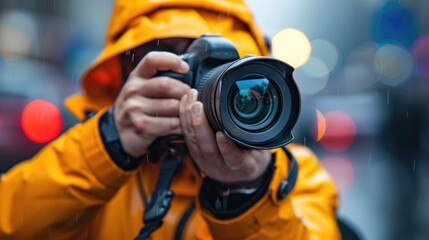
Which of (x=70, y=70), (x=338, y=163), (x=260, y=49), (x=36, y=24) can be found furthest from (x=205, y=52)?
(x=36, y=24)

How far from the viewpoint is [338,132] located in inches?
438

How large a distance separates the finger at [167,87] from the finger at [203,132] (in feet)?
0.40

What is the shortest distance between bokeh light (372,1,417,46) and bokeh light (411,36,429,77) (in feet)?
0.37

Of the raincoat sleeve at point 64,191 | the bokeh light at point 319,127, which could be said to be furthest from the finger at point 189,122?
the bokeh light at point 319,127

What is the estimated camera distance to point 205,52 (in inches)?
46.0

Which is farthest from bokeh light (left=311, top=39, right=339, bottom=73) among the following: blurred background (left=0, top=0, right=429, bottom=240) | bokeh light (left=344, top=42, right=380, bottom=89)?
bokeh light (left=344, top=42, right=380, bottom=89)

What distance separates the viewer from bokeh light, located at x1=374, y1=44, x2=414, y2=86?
5074 millimetres

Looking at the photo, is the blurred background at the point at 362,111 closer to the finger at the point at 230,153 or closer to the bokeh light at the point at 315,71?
the finger at the point at 230,153

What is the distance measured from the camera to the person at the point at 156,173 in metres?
1.15

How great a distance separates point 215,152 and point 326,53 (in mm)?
30147

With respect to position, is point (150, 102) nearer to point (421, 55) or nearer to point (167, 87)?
point (167, 87)

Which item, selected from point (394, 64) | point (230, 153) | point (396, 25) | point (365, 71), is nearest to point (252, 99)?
point (230, 153)

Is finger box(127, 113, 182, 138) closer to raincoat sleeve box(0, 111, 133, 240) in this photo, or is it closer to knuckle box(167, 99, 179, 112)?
knuckle box(167, 99, 179, 112)

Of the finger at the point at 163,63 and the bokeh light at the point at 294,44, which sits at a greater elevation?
the finger at the point at 163,63
